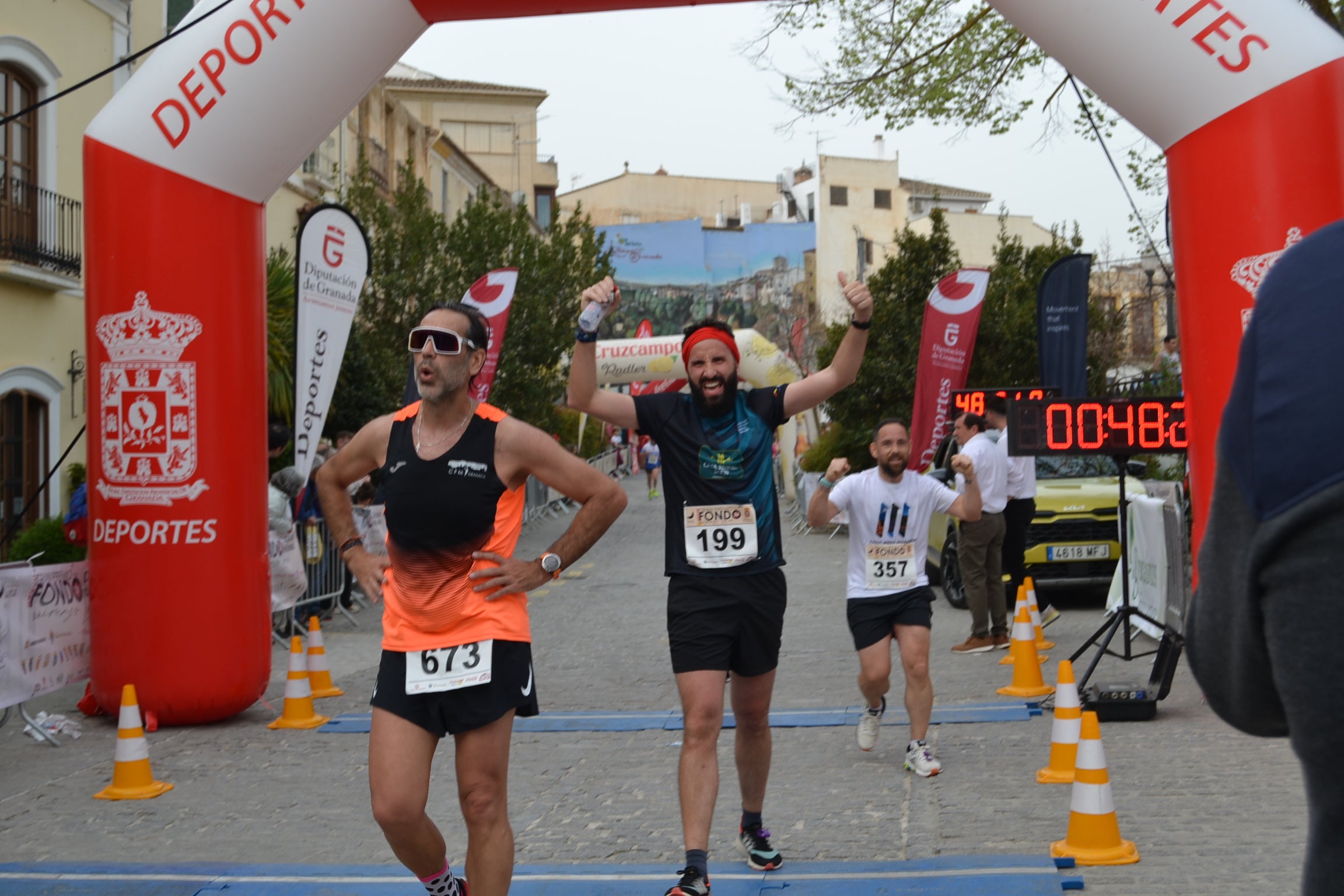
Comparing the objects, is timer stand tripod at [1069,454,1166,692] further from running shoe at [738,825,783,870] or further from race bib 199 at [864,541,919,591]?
running shoe at [738,825,783,870]

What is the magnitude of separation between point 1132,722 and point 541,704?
12.9 feet

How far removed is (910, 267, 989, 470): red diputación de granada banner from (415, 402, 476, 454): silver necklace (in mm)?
12003

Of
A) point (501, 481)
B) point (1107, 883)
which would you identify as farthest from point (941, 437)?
point (501, 481)

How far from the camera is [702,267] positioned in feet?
250

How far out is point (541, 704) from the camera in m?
9.57

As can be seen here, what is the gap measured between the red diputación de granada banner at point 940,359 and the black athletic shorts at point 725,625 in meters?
11.0

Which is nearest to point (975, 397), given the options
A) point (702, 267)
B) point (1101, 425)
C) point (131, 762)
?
point (1101, 425)

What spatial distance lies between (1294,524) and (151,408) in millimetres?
7853

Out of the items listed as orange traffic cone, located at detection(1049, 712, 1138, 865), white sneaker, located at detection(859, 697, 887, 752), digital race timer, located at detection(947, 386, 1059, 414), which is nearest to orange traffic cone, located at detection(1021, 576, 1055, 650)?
white sneaker, located at detection(859, 697, 887, 752)

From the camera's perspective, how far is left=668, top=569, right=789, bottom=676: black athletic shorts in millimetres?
5141

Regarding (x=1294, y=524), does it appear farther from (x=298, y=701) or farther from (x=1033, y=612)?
(x=1033, y=612)

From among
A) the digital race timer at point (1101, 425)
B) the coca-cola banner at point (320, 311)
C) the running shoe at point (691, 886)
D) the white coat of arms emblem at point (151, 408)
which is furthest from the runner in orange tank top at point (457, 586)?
the coca-cola banner at point (320, 311)

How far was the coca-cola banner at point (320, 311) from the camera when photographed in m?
11.0

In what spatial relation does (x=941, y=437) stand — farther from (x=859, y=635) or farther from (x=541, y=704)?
(x=859, y=635)
